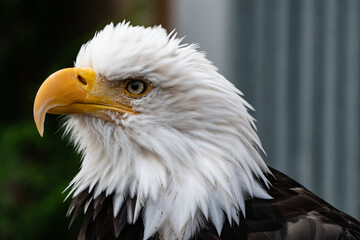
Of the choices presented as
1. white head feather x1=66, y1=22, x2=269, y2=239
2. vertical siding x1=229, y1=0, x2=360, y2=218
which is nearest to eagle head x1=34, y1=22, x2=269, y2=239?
white head feather x1=66, y1=22, x2=269, y2=239

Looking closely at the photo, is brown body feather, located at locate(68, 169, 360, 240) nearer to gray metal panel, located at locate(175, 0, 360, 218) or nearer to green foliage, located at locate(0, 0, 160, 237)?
green foliage, located at locate(0, 0, 160, 237)

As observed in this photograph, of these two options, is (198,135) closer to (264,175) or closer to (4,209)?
(264,175)

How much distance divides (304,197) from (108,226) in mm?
752

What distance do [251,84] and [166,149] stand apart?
2.78 metres

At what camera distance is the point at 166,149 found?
7.53 feet

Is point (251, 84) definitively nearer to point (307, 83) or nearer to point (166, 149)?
point (307, 83)

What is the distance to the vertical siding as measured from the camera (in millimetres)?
4691

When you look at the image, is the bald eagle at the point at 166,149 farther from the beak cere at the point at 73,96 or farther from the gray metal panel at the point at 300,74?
the gray metal panel at the point at 300,74

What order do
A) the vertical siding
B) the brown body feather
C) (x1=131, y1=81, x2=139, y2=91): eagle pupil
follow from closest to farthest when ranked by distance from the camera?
the brown body feather → (x1=131, y1=81, x2=139, y2=91): eagle pupil → the vertical siding

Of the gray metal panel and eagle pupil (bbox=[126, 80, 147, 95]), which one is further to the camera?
the gray metal panel

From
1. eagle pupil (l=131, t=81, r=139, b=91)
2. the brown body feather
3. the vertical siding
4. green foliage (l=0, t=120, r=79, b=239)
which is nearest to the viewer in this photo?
the brown body feather

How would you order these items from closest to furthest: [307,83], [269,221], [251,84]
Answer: [269,221], [307,83], [251,84]

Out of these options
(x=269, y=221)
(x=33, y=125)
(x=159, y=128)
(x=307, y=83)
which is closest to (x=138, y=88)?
(x=159, y=128)

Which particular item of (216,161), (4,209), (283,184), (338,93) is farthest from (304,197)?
(4,209)
